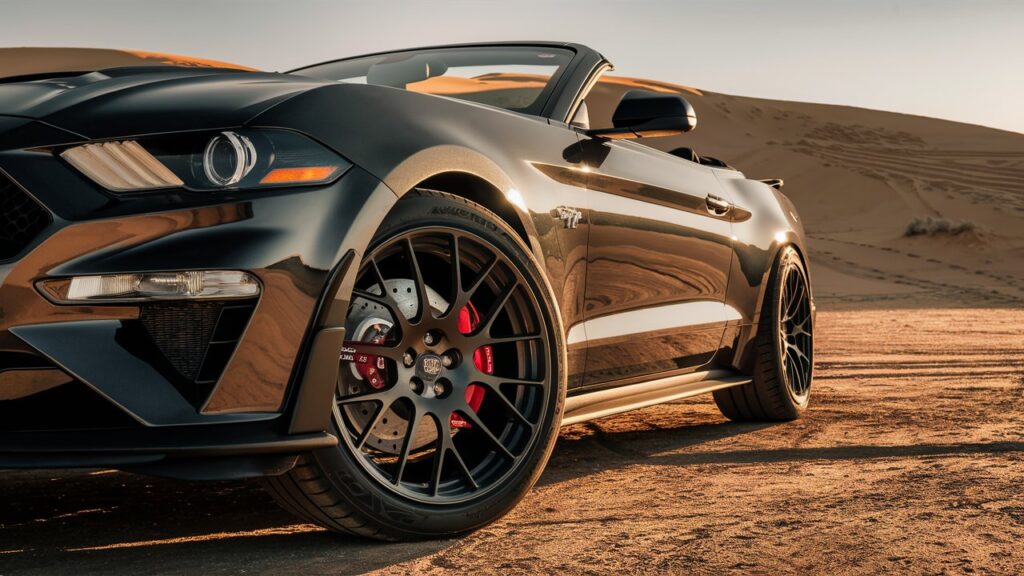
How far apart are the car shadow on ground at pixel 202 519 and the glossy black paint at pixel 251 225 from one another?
1.25 ft

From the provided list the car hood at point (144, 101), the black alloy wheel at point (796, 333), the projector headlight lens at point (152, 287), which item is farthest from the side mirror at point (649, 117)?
the projector headlight lens at point (152, 287)

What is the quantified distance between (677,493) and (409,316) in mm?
1161

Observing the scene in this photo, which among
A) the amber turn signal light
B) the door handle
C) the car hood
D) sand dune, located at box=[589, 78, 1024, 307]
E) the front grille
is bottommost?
sand dune, located at box=[589, 78, 1024, 307]

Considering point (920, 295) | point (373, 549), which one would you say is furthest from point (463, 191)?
point (920, 295)

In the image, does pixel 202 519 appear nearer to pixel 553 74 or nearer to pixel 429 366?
pixel 429 366

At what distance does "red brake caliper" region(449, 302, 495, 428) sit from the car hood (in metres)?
0.82

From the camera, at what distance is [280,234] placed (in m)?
2.74

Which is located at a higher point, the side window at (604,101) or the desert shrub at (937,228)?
the side window at (604,101)

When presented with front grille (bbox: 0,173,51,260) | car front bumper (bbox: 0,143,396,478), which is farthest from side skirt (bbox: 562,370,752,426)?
front grille (bbox: 0,173,51,260)

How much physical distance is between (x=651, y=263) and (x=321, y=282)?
1786 mm

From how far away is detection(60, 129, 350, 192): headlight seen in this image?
8.91ft

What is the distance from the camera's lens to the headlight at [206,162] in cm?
272

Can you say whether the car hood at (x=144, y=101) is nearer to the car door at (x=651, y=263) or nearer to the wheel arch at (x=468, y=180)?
the wheel arch at (x=468, y=180)

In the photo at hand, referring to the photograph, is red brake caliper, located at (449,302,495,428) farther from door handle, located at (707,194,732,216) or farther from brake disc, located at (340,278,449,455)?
door handle, located at (707,194,732,216)
